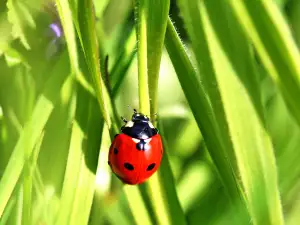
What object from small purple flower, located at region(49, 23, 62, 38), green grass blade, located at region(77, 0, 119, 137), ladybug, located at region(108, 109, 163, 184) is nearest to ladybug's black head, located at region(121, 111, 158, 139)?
ladybug, located at region(108, 109, 163, 184)

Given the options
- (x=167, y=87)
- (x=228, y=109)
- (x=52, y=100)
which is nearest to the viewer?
(x=228, y=109)

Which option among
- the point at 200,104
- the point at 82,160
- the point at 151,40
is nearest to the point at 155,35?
the point at 151,40

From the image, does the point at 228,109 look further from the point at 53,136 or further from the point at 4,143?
the point at 4,143

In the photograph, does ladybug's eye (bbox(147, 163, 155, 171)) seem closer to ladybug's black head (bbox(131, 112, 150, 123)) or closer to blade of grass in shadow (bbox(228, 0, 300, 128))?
ladybug's black head (bbox(131, 112, 150, 123))

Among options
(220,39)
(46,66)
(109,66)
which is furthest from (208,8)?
(46,66)

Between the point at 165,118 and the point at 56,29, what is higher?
the point at 56,29

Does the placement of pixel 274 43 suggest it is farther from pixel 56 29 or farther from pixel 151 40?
pixel 56 29

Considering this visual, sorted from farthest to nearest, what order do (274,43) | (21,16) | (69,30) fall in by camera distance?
(21,16)
(69,30)
(274,43)

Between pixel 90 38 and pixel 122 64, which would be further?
pixel 122 64
